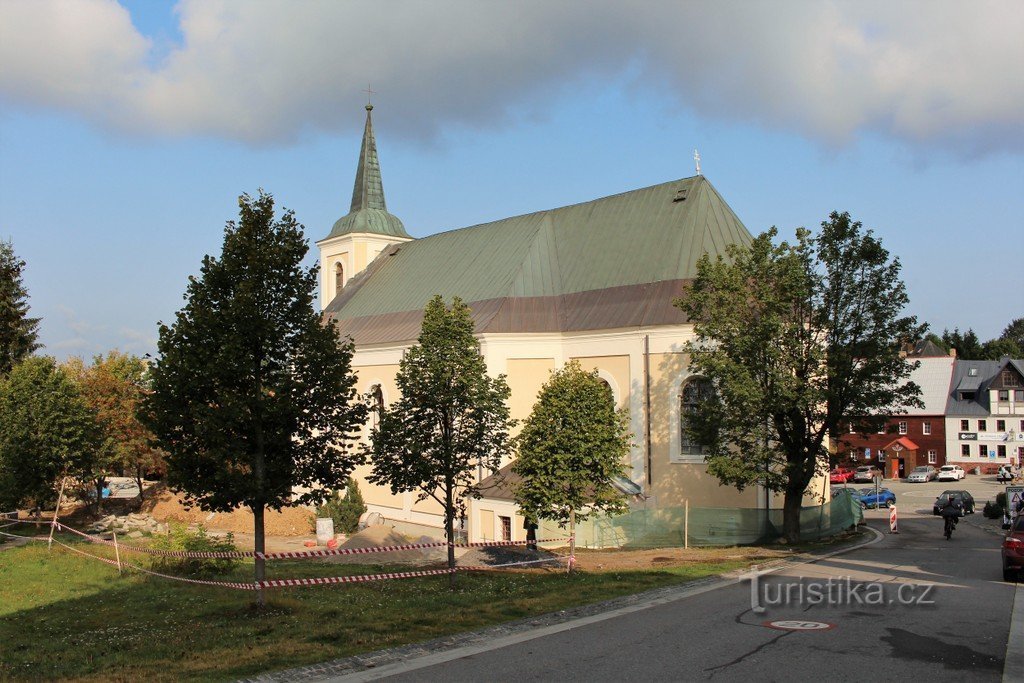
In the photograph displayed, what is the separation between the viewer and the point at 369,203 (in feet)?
190

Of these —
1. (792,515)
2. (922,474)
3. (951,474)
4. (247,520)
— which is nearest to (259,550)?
(792,515)

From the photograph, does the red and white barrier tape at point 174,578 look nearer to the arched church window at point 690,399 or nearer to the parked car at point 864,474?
the arched church window at point 690,399

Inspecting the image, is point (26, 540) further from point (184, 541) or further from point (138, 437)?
point (138, 437)

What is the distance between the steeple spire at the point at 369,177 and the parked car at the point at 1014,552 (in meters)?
46.2

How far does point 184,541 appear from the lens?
83.9 feet

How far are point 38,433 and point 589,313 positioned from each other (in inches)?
911

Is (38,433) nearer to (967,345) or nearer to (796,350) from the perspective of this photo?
(796,350)

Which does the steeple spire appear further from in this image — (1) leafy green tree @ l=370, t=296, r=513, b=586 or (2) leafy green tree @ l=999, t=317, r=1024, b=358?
(2) leafy green tree @ l=999, t=317, r=1024, b=358

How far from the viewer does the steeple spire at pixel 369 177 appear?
57.6m

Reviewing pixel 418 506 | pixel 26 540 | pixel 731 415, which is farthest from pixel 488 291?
pixel 26 540

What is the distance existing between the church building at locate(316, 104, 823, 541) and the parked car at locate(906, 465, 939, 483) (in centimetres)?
4168

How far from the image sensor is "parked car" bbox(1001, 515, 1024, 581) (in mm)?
17984

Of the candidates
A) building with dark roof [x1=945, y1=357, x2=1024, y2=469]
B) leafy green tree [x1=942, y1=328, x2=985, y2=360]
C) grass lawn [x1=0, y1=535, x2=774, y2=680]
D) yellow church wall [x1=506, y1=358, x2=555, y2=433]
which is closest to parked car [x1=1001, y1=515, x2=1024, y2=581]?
grass lawn [x1=0, y1=535, x2=774, y2=680]

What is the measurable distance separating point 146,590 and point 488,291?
22.7m
